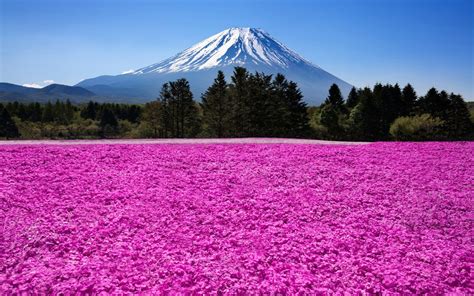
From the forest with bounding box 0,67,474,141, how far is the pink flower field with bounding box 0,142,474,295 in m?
32.8

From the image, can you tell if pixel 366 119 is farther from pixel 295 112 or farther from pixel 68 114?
pixel 68 114

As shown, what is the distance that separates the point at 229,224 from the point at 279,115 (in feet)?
154

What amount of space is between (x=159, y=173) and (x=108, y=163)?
2773 millimetres

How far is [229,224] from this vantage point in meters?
9.59

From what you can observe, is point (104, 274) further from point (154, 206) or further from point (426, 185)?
point (426, 185)

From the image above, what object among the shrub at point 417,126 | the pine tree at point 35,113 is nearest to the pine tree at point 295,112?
the shrub at point 417,126

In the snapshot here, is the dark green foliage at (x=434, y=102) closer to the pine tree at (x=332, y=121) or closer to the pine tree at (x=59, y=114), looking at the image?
the pine tree at (x=332, y=121)

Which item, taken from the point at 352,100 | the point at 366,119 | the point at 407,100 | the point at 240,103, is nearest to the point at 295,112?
the point at 240,103

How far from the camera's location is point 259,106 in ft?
175

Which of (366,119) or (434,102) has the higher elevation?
(434,102)

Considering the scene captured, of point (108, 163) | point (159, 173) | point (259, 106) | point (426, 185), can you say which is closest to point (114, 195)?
point (159, 173)

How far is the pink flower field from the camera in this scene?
6.87 m

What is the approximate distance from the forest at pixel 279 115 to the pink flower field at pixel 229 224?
32.8 m

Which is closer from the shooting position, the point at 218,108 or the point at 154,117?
the point at 218,108
